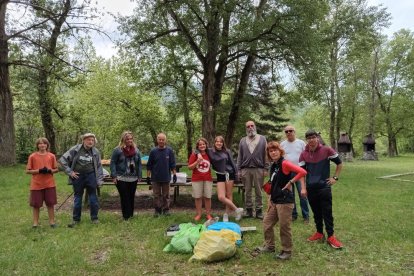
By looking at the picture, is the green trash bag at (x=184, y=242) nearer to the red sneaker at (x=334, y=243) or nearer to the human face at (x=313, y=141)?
the red sneaker at (x=334, y=243)

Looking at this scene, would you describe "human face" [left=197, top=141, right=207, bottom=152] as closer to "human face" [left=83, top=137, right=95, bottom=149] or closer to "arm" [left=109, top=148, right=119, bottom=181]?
"arm" [left=109, top=148, right=119, bottom=181]

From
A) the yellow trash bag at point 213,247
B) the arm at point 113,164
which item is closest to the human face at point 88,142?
the arm at point 113,164

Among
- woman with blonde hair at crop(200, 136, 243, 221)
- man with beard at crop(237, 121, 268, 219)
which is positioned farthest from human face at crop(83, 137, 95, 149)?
man with beard at crop(237, 121, 268, 219)

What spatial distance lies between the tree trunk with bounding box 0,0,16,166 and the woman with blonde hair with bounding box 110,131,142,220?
9.83 meters

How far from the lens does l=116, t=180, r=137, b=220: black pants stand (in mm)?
7307

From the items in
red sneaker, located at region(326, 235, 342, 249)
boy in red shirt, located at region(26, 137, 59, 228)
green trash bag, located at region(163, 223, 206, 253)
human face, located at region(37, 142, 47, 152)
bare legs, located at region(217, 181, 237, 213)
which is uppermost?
human face, located at region(37, 142, 47, 152)

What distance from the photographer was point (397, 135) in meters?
48.2

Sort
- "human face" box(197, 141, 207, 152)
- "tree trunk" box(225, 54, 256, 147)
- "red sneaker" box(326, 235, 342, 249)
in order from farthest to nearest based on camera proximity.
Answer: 1. "tree trunk" box(225, 54, 256, 147)
2. "human face" box(197, 141, 207, 152)
3. "red sneaker" box(326, 235, 342, 249)

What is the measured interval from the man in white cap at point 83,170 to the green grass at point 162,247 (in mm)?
322

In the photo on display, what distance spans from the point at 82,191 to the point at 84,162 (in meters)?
0.54

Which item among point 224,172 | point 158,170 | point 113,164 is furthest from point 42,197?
point 224,172

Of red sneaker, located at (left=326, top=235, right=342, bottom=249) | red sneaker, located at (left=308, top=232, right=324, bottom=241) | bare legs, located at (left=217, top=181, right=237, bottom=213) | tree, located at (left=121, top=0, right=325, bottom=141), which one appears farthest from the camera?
tree, located at (left=121, top=0, right=325, bottom=141)

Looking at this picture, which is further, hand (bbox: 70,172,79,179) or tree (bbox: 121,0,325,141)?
tree (bbox: 121,0,325,141)

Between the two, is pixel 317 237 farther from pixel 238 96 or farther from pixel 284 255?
pixel 238 96
